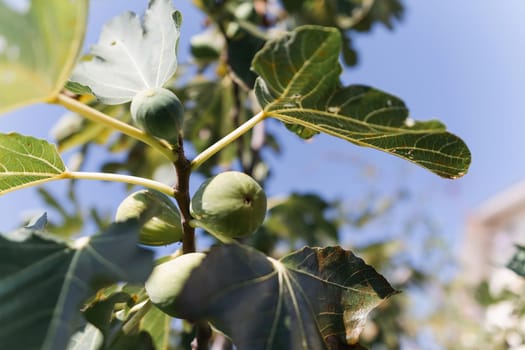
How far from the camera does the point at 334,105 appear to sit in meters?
0.81

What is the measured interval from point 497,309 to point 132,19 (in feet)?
6.94

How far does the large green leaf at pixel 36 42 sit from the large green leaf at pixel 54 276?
7.1 inches

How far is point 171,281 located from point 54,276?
15 cm

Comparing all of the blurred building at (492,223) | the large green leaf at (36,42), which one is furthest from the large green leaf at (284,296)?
the blurred building at (492,223)

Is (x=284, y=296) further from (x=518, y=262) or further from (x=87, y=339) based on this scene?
(x=518, y=262)

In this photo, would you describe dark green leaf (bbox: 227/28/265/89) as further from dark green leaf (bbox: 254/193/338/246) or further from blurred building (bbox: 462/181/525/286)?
blurred building (bbox: 462/181/525/286)

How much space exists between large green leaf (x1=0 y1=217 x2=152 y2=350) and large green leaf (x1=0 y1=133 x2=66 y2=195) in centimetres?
24

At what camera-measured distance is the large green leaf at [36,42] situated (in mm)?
630

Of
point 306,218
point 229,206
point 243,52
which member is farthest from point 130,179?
point 306,218

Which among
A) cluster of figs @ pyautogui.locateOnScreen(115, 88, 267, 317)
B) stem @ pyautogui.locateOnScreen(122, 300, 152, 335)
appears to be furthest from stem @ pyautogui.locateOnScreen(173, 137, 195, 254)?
stem @ pyautogui.locateOnScreen(122, 300, 152, 335)

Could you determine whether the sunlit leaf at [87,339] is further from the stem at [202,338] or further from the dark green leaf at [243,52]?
the dark green leaf at [243,52]

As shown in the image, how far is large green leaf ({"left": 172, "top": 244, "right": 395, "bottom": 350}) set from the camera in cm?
71

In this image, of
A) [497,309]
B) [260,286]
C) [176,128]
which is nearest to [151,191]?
[176,128]

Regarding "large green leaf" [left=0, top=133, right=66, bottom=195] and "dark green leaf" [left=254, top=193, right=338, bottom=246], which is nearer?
"large green leaf" [left=0, top=133, right=66, bottom=195]
